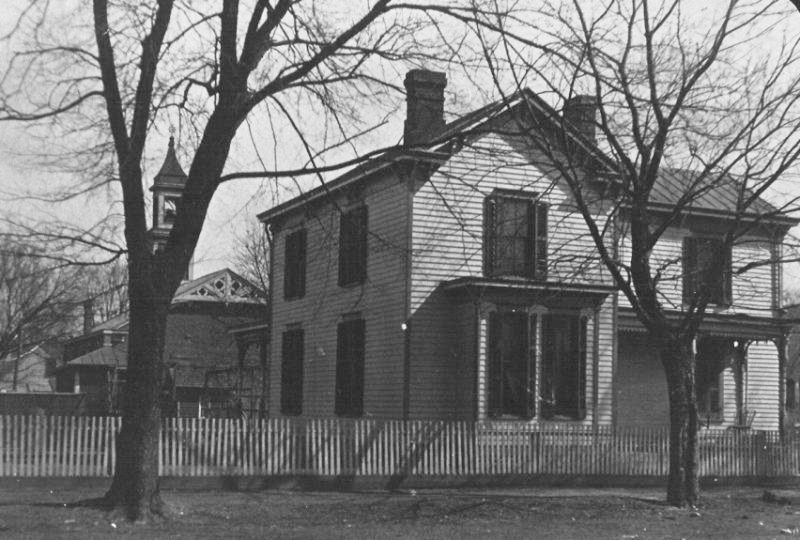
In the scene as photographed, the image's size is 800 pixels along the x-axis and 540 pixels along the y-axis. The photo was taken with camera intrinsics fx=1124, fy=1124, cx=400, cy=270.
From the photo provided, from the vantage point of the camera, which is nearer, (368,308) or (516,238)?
(516,238)

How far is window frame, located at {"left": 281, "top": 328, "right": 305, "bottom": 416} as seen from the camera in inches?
1239

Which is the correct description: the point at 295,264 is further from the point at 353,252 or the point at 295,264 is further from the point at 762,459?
the point at 762,459

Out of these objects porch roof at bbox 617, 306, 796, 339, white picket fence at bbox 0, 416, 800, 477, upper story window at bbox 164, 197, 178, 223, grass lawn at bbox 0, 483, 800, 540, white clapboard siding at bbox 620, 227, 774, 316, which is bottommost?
grass lawn at bbox 0, 483, 800, 540

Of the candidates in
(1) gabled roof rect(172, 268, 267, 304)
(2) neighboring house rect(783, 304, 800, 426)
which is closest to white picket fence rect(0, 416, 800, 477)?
(2) neighboring house rect(783, 304, 800, 426)

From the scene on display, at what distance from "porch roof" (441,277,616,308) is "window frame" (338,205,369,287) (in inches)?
111

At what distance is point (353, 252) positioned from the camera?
2838 centimetres

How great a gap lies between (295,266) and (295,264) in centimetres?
6

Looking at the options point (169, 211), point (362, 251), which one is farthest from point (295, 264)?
point (169, 211)

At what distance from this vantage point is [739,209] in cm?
1759

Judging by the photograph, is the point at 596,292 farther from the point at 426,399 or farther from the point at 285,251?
the point at 285,251

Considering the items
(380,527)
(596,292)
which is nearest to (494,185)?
(596,292)

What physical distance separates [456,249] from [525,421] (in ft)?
14.0

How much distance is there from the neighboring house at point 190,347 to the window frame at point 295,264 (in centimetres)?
1120

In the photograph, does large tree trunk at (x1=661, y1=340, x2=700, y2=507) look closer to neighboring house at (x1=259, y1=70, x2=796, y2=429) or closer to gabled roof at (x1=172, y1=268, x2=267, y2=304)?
neighboring house at (x1=259, y1=70, x2=796, y2=429)
